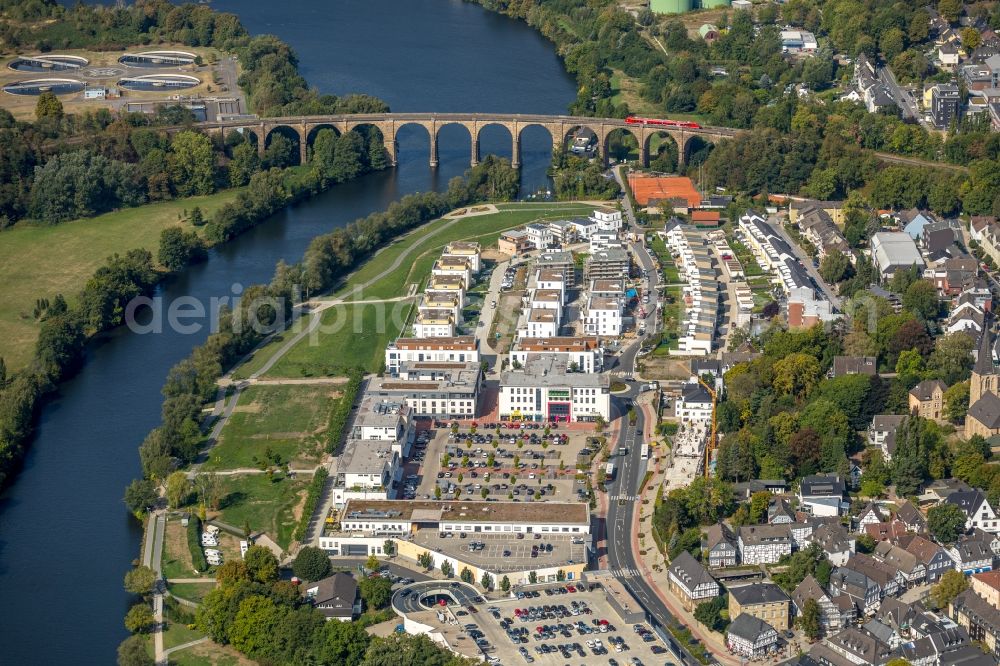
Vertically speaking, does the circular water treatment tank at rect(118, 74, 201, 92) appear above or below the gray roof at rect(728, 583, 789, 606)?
above

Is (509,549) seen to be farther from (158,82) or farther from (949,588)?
(158,82)

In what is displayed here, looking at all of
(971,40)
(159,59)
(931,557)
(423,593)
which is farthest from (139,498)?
(159,59)

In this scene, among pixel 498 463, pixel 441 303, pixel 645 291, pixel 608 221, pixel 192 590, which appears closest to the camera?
pixel 192 590

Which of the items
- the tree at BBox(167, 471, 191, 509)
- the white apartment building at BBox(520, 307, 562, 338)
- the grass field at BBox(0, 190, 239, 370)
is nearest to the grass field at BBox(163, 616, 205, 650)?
the tree at BBox(167, 471, 191, 509)

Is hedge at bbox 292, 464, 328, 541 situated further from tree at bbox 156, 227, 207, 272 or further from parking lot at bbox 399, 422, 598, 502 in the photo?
tree at bbox 156, 227, 207, 272

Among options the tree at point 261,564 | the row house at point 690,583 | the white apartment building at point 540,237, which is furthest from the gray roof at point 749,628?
the white apartment building at point 540,237

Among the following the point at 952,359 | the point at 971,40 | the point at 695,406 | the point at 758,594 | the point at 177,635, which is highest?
the point at 971,40
